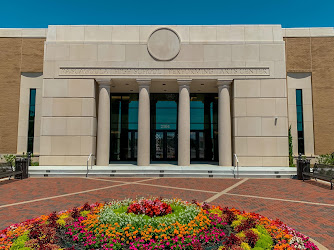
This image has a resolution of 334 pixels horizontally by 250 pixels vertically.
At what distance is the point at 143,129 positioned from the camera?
20.4 meters

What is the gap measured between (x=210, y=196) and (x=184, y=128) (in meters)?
10.0

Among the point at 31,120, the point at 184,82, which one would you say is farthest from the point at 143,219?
the point at 31,120

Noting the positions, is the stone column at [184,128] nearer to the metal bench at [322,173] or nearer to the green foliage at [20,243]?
the metal bench at [322,173]

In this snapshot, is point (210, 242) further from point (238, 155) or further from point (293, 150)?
point (293, 150)

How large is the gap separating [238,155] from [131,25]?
15083 mm

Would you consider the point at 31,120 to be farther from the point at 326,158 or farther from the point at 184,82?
the point at 326,158

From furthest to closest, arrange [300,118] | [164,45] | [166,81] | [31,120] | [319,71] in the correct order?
1. [31,120]
2. [300,118]
3. [319,71]
4. [166,81]
5. [164,45]

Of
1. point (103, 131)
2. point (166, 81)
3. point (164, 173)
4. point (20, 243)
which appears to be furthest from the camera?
point (166, 81)

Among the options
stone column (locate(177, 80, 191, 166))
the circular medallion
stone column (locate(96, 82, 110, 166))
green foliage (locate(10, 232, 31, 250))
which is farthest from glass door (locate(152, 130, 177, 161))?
green foliage (locate(10, 232, 31, 250))

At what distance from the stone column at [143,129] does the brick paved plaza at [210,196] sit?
20.3 feet

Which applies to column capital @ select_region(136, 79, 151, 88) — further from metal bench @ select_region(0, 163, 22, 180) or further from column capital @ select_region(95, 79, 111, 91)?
metal bench @ select_region(0, 163, 22, 180)

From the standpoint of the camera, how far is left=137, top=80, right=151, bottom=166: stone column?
66.3 ft

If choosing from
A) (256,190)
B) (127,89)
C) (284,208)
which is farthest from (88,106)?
(284,208)

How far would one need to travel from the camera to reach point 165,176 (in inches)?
672
